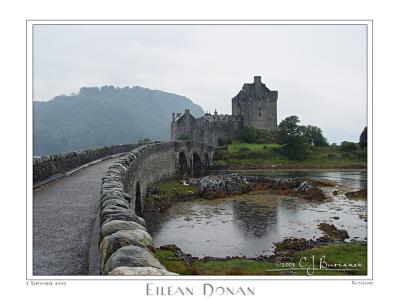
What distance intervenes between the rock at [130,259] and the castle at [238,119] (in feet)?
196

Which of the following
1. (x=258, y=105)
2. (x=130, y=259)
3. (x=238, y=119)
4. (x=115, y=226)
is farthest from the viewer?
(x=238, y=119)

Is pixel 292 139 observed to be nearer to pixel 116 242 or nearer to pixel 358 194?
pixel 358 194

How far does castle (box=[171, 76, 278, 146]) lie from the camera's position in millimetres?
64250

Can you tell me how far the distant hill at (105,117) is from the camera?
70.3 metres

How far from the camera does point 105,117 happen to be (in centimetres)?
10431

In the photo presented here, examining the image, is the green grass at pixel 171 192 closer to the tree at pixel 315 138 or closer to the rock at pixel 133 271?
the rock at pixel 133 271

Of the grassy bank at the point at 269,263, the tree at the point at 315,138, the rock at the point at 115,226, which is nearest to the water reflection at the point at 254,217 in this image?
the grassy bank at the point at 269,263

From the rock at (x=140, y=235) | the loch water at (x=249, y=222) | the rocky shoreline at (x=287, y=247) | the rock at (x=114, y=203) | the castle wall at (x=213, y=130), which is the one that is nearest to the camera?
the rock at (x=140, y=235)

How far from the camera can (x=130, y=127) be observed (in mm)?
103875

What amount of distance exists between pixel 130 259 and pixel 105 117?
337 ft

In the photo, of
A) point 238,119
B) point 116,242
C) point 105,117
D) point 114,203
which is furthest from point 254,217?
point 105,117
